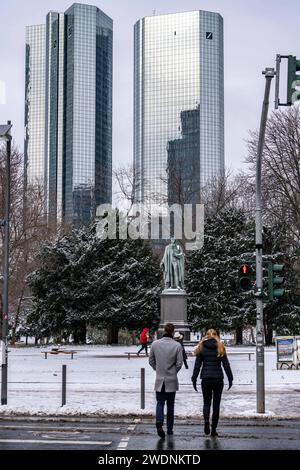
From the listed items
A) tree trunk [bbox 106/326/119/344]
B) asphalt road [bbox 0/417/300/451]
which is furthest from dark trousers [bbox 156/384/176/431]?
tree trunk [bbox 106/326/119/344]

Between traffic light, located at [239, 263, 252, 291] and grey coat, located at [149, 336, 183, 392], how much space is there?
3981 millimetres

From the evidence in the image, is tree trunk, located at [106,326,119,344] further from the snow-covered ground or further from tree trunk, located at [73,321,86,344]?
the snow-covered ground

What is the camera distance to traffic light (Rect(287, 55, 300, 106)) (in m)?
14.3

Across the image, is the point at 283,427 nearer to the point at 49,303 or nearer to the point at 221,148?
the point at 49,303

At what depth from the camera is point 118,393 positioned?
63.6 ft

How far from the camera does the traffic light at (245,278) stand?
635 inches

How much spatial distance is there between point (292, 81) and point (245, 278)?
4435 millimetres

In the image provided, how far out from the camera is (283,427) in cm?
1375

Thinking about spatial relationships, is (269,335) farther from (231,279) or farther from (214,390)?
(214,390)

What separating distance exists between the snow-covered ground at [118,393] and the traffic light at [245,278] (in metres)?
2.68

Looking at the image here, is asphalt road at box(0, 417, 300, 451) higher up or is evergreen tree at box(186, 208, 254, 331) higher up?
evergreen tree at box(186, 208, 254, 331)

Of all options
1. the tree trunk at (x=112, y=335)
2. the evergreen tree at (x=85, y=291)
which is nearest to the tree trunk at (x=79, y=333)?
the evergreen tree at (x=85, y=291)
